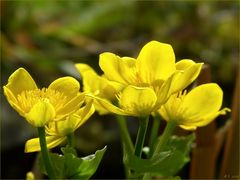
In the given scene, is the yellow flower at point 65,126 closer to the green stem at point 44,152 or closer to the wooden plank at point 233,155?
the green stem at point 44,152

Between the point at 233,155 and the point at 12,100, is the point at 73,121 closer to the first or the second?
the point at 12,100

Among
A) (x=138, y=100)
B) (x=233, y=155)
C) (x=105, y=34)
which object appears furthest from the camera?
(x=105, y=34)

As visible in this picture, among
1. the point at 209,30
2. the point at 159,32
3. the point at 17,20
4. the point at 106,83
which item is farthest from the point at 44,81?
the point at 106,83

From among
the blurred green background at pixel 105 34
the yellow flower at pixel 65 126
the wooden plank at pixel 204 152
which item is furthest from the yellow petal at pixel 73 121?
the blurred green background at pixel 105 34

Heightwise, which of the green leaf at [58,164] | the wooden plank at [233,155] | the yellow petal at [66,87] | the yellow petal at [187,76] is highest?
the yellow petal at [187,76]

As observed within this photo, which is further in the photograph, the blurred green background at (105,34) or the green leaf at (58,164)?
the blurred green background at (105,34)

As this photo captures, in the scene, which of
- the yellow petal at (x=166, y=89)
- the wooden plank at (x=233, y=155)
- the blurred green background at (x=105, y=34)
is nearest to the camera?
the yellow petal at (x=166, y=89)

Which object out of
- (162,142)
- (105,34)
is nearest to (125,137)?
(162,142)
